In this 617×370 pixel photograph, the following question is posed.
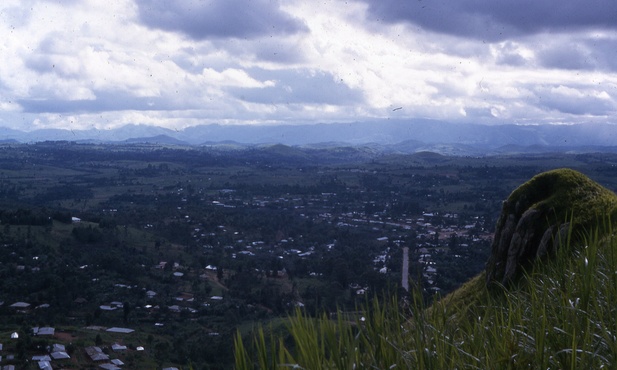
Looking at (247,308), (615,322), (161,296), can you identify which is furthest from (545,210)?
(161,296)

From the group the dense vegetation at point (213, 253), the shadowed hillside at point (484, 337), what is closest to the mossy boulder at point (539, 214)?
the dense vegetation at point (213, 253)

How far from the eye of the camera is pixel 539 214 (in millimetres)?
12117

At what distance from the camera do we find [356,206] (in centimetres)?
9169

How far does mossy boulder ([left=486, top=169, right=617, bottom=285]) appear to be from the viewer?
11164mm

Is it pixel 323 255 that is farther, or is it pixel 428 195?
pixel 428 195

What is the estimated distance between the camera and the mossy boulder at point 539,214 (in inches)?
440

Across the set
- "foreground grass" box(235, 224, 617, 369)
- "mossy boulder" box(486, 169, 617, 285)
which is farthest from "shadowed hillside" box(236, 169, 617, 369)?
"mossy boulder" box(486, 169, 617, 285)

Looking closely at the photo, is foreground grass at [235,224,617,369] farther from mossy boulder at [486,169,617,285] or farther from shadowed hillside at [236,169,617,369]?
mossy boulder at [486,169,617,285]

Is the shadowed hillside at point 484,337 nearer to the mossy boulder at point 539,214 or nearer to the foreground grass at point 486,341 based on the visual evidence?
the foreground grass at point 486,341

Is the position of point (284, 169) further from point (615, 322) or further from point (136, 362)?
point (615, 322)

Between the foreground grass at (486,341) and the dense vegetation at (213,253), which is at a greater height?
the foreground grass at (486,341)

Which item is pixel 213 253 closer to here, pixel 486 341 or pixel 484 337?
pixel 484 337

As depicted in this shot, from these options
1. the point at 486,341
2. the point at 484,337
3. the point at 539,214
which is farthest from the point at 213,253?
the point at 486,341

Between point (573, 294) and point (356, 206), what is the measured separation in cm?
8696
